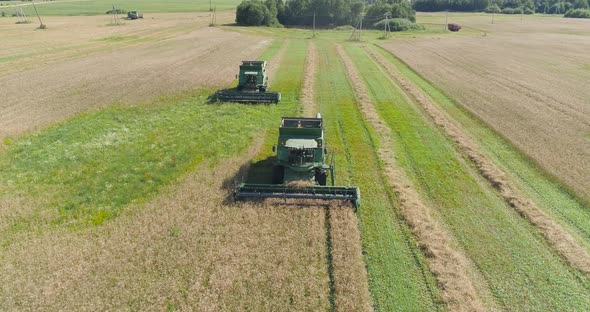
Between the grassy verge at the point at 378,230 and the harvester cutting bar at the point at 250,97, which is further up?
the harvester cutting bar at the point at 250,97

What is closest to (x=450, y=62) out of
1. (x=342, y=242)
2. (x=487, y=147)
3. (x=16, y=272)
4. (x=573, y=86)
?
(x=573, y=86)

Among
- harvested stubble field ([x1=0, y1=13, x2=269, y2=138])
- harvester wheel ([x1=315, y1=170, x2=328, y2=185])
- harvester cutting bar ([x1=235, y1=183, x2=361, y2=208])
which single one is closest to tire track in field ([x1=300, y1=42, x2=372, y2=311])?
harvester cutting bar ([x1=235, y1=183, x2=361, y2=208])

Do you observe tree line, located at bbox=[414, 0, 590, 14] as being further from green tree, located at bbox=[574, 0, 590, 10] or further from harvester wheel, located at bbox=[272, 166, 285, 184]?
harvester wheel, located at bbox=[272, 166, 285, 184]

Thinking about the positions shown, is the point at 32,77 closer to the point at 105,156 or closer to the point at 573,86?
the point at 105,156

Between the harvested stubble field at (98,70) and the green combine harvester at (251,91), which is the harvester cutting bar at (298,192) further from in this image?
the harvested stubble field at (98,70)

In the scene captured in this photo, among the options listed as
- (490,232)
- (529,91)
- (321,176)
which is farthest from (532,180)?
(529,91)

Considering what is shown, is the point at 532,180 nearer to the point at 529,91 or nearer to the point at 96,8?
the point at 529,91

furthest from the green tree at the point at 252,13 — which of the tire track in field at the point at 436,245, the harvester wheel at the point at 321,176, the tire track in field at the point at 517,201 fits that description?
the harvester wheel at the point at 321,176
